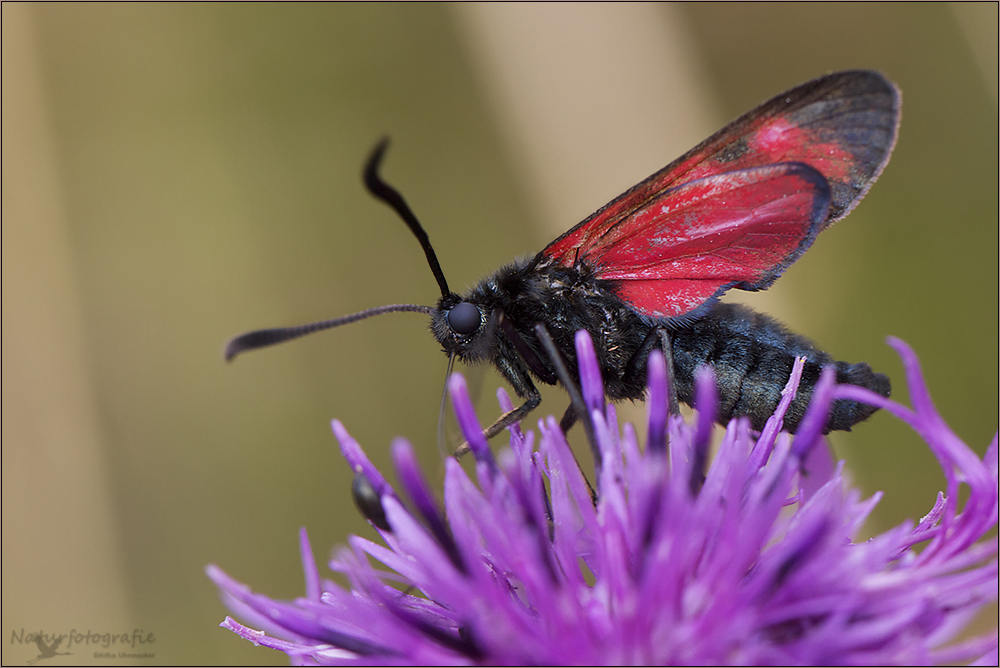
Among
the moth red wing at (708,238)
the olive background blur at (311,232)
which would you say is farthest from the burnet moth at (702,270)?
the olive background blur at (311,232)

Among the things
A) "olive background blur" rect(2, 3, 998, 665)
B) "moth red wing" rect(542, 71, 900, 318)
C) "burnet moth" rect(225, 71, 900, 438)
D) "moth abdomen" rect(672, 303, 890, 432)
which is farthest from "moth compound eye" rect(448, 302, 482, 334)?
"olive background blur" rect(2, 3, 998, 665)

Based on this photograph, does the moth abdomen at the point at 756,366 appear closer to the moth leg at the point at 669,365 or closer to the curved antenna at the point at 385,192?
the moth leg at the point at 669,365

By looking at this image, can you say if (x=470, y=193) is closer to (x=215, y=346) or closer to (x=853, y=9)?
(x=215, y=346)

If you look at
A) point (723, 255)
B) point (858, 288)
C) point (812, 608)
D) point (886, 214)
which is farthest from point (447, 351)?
point (886, 214)

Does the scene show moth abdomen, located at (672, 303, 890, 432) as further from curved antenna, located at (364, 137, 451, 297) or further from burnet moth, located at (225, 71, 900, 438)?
curved antenna, located at (364, 137, 451, 297)

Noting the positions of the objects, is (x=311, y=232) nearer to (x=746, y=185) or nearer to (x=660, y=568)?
(x=746, y=185)

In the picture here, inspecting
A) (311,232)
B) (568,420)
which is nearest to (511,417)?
(568,420)

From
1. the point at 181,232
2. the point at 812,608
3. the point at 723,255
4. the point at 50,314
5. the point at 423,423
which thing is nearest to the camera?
the point at 812,608
